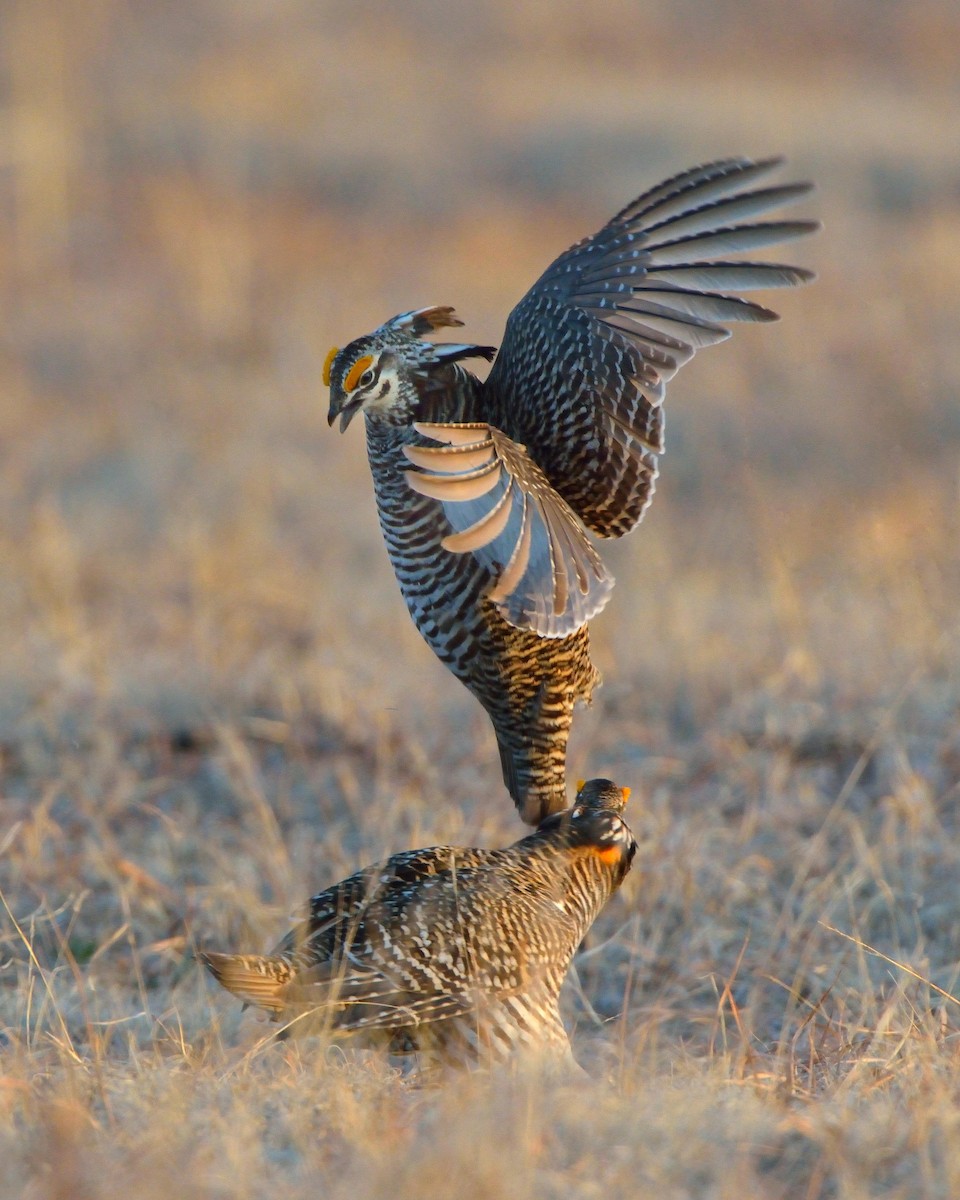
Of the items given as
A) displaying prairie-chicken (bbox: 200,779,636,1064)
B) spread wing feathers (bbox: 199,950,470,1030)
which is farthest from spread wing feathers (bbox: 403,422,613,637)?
spread wing feathers (bbox: 199,950,470,1030)

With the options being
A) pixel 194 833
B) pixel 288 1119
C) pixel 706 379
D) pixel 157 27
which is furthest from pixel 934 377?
pixel 157 27

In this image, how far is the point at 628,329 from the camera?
12.2ft

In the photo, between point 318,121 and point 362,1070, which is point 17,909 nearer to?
point 362,1070

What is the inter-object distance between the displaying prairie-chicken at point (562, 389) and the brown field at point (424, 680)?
0.88 metres

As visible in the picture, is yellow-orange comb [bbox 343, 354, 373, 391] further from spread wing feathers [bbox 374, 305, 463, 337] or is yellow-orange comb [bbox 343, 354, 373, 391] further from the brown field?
the brown field

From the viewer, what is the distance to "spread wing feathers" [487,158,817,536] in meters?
3.66

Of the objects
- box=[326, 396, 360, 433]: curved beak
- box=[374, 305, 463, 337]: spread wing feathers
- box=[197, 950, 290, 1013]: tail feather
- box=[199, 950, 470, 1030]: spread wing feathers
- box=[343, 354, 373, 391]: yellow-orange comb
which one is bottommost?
box=[199, 950, 470, 1030]: spread wing feathers

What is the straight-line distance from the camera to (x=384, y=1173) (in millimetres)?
2338

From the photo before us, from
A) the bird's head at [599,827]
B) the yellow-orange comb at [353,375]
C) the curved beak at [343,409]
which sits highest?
the yellow-orange comb at [353,375]

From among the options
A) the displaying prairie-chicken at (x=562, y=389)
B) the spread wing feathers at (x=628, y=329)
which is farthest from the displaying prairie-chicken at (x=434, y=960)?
the spread wing feathers at (x=628, y=329)

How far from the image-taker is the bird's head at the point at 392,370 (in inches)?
137

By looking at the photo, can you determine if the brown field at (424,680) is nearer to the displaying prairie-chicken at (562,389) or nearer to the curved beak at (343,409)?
the displaying prairie-chicken at (562,389)

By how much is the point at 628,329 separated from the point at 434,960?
4.86ft

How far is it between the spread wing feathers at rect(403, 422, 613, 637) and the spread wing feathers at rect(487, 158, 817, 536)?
0.35 metres
